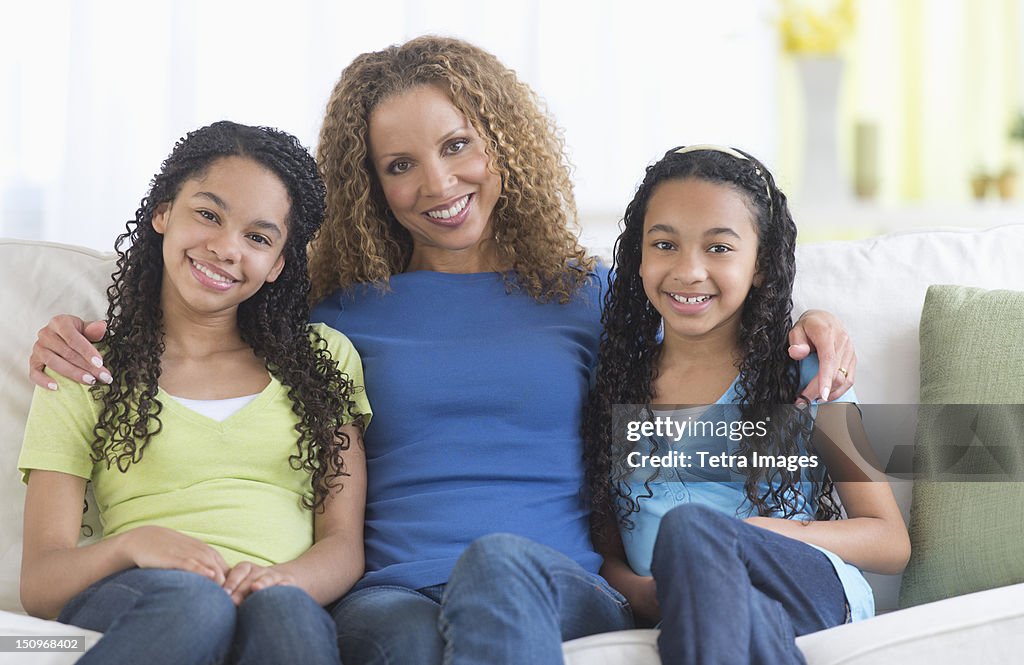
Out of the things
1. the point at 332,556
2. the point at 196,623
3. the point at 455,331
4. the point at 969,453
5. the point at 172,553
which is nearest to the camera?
the point at 196,623

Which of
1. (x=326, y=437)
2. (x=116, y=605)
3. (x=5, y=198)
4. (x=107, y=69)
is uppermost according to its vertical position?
(x=107, y=69)

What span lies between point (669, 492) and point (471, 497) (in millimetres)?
274

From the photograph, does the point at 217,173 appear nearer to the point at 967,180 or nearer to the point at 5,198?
the point at 5,198

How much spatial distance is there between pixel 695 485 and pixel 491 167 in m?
0.58

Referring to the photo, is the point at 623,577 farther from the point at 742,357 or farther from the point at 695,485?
Answer: the point at 742,357

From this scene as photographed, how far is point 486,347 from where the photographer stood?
160 centimetres

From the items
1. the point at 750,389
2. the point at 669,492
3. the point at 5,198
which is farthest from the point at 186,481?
Result: the point at 5,198

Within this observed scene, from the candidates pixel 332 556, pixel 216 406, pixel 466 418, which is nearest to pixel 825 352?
pixel 466 418

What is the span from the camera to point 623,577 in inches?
59.6

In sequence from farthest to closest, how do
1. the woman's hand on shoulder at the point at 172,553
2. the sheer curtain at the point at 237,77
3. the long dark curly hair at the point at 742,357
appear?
1. the sheer curtain at the point at 237,77
2. the long dark curly hair at the point at 742,357
3. the woman's hand on shoulder at the point at 172,553

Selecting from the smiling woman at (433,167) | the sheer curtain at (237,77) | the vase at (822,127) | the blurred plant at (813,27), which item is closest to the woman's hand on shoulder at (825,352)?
the smiling woman at (433,167)

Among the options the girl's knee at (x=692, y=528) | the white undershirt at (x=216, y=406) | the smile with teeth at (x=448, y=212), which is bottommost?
the girl's knee at (x=692, y=528)

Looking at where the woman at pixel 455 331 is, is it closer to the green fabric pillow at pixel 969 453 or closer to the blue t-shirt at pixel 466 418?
the blue t-shirt at pixel 466 418

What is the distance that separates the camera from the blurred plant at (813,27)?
9.30 feet
